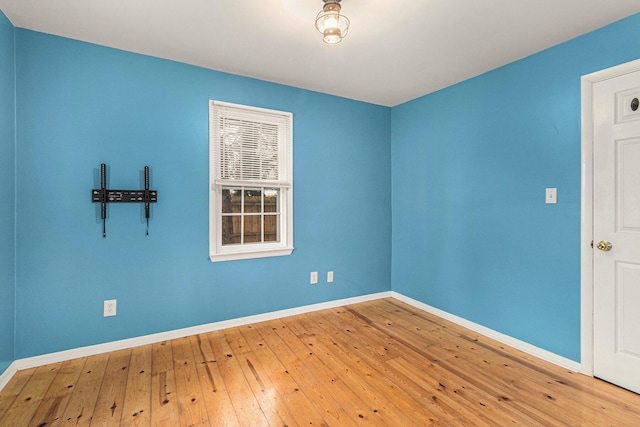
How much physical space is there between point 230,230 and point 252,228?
0.24 metres

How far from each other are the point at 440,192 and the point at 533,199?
1.02 meters

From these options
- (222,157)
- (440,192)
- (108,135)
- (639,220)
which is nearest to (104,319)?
(108,135)

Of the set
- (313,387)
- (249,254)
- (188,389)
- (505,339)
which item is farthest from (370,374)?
(249,254)

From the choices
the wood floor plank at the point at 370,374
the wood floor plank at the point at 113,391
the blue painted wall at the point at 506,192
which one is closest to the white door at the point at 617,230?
the blue painted wall at the point at 506,192

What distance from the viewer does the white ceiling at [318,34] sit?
2.07 m

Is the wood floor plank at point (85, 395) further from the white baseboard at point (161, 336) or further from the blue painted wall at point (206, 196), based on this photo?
the blue painted wall at point (206, 196)

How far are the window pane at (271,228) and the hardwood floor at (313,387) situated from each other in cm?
104

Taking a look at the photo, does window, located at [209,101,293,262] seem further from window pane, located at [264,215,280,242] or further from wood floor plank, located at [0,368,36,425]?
wood floor plank, located at [0,368,36,425]

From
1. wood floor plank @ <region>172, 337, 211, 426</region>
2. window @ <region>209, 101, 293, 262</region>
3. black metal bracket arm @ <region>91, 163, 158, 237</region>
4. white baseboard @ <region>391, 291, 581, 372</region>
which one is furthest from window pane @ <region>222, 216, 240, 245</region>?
white baseboard @ <region>391, 291, 581, 372</region>

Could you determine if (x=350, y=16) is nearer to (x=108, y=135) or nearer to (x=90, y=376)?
(x=108, y=135)

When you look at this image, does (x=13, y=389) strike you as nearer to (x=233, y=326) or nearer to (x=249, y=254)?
(x=233, y=326)

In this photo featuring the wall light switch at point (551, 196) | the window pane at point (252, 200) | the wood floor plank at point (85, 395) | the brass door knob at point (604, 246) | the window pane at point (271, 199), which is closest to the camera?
the wood floor plank at point (85, 395)

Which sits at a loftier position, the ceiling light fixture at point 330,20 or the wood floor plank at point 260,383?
the ceiling light fixture at point 330,20

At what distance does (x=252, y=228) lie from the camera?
3.39 m
